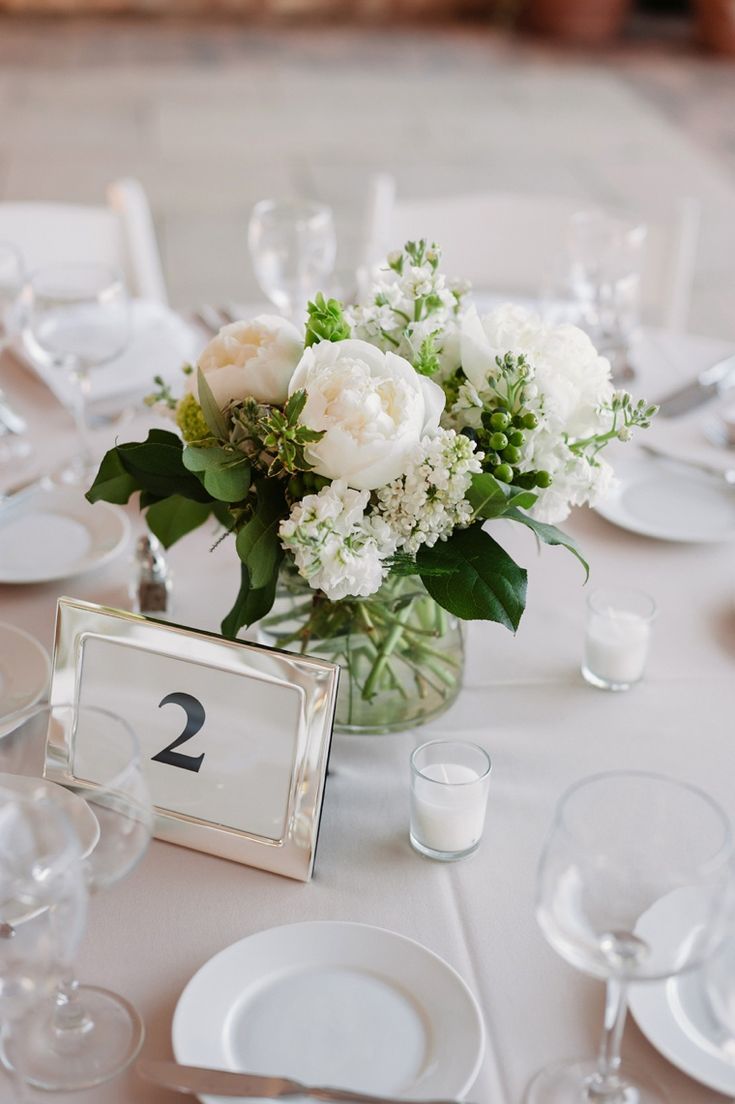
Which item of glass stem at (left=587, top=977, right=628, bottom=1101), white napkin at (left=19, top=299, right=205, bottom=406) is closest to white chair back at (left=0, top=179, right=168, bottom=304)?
white napkin at (left=19, top=299, right=205, bottom=406)

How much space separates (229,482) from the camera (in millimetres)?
966

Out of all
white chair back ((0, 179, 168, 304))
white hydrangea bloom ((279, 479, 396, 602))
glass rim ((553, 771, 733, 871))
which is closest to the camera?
glass rim ((553, 771, 733, 871))

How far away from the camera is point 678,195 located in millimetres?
5250

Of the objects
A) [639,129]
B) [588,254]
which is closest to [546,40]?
[639,129]

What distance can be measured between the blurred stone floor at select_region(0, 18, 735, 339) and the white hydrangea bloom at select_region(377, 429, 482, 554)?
330cm

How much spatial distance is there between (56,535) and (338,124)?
5085mm

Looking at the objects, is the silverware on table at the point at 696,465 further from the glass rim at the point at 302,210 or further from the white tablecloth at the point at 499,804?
the glass rim at the point at 302,210

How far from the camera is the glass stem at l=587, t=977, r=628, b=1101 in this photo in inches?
30.5

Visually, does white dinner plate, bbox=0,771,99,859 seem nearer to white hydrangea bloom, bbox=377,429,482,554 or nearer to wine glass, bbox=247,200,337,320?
white hydrangea bloom, bbox=377,429,482,554

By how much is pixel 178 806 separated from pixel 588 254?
1.18 meters

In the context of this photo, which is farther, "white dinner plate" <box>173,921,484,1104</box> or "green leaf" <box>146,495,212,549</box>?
"green leaf" <box>146,495,212,549</box>

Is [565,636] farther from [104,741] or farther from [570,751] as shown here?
[104,741]

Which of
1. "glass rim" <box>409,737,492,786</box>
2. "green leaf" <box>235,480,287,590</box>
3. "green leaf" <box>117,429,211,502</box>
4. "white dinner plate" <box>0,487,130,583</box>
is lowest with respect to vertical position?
"glass rim" <box>409,737,492,786</box>

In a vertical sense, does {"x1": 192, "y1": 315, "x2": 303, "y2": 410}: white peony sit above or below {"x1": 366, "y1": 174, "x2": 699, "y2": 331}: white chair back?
below
